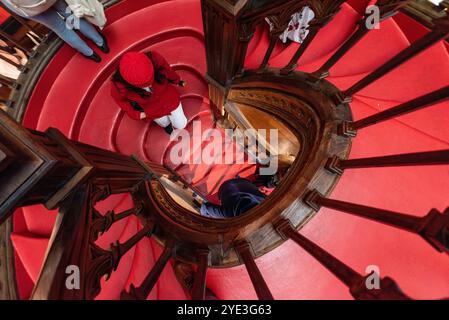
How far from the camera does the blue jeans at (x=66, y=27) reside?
221 centimetres

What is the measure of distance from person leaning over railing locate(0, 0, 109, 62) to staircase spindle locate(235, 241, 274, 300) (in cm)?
232

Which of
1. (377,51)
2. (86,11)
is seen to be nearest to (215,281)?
(377,51)

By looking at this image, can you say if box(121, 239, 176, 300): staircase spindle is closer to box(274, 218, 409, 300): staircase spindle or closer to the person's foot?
the person's foot

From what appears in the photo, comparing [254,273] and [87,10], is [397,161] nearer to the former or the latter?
[254,273]

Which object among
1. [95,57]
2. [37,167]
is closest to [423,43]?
[37,167]

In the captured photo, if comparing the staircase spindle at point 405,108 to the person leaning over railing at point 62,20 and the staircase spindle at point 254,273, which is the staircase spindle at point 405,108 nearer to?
the staircase spindle at point 254,273

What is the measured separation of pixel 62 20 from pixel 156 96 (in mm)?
1037

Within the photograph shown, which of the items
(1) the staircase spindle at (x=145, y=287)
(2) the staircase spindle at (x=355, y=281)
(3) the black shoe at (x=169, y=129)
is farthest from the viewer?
(3) the black shoe at (x=169, y=129)

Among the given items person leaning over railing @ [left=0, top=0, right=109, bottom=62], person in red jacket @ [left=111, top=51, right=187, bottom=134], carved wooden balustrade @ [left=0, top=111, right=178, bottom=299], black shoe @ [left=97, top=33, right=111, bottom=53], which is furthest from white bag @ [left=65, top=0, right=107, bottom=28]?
carved wooden balustrade @ [left=0, top=111, right=178, bottom=299]

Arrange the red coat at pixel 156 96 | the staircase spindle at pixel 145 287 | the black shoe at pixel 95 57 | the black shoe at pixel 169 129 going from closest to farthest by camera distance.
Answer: the staircase spindle at pixel 145 287
the red coat at pixel 156 96
the black shoe at pixel 95 57
the black shoe at pixel 169 129

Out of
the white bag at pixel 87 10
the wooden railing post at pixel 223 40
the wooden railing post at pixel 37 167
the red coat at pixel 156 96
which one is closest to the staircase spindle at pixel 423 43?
the wooden railing post at pixel 223 40

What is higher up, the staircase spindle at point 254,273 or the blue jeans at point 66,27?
the blue jeans at point 66,27

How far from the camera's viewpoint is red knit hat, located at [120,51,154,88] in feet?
6.63
